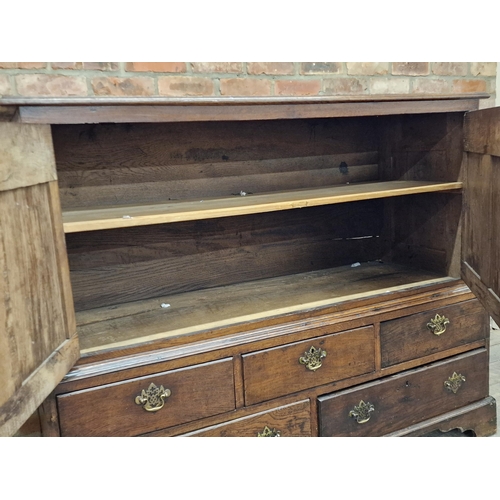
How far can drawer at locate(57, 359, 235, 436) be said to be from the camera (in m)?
1.29

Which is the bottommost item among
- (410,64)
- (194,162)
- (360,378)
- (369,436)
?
(369,436)

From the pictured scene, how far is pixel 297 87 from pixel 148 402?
1280mm

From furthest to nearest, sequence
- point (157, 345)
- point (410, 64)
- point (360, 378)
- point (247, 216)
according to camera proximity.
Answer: point (410, 64) < point (247, 216) < point (360, 378) < point (157, 345)

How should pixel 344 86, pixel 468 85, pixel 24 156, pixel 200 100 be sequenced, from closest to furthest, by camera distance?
pixel 24 156, pixel 200 100, pixel 344 86, pixel 468 85

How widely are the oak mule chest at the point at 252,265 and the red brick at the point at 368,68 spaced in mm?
249

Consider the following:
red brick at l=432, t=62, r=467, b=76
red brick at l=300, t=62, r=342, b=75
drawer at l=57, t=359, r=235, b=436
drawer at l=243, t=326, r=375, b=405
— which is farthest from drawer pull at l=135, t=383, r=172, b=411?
red brick at l=432, t=62, r=467, b=76

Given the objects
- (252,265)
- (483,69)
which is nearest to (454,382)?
(252,265)

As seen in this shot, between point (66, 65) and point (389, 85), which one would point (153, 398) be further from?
point (389, 85)

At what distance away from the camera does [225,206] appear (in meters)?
1.50

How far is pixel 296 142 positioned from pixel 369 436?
40.2 inches

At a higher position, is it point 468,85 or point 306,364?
point 468,85

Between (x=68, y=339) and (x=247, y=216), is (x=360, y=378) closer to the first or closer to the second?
(x=247, y=216)

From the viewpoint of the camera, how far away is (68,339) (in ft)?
4.07

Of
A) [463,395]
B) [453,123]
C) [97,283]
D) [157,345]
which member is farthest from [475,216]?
[97,283]
